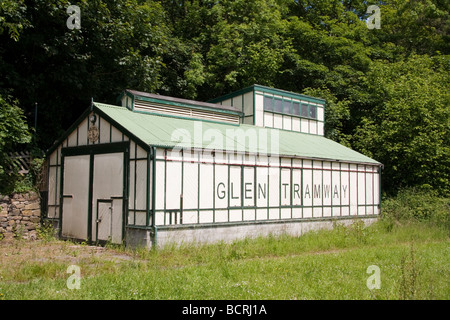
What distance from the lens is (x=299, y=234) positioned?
18234mm

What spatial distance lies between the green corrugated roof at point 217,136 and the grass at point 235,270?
146 inches

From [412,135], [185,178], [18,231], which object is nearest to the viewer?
[185,178]

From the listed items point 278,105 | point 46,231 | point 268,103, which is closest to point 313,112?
point 278,105

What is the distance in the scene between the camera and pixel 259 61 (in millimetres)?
30281

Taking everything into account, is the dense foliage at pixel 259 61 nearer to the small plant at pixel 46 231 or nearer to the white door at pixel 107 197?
the small plant at pixel 46 231

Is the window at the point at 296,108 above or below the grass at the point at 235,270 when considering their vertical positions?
above

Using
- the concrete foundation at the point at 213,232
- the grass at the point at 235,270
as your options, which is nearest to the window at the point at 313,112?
the concrete foundation at the point at 213,232

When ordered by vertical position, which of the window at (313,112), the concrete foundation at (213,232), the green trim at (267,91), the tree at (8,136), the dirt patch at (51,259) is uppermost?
the green trim at (267,91)

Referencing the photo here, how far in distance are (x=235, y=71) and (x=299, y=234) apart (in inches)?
611

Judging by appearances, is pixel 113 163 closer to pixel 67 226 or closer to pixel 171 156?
pixel 171 156

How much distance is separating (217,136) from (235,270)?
808 centimetres

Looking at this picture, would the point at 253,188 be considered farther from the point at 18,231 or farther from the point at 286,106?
the point at 18,231

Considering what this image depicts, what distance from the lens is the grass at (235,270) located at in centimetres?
808

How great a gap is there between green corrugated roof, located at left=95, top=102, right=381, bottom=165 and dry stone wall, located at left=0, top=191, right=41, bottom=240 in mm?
5361
